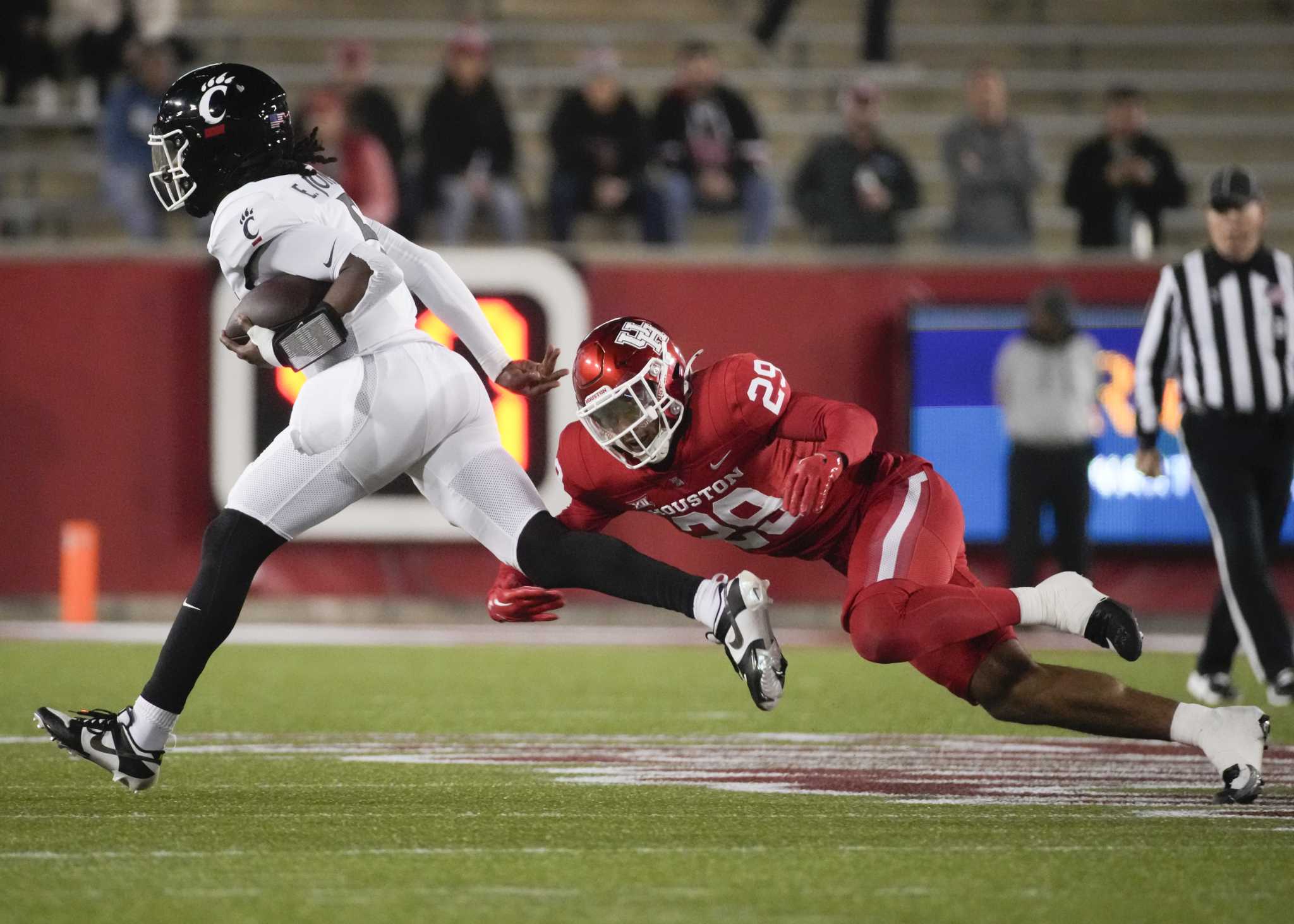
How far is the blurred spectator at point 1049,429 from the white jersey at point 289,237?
577cm

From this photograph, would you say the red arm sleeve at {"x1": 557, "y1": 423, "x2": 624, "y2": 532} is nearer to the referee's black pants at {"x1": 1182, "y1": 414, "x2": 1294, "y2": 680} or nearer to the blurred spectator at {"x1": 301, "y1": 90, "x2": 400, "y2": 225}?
the referee's black pants at {"x1": 1182, "y1": 414, "x2": 1294, "y2": 680}

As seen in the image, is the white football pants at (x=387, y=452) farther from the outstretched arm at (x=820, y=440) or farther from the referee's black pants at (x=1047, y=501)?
the referee's black pants at (x=1047, y=501)

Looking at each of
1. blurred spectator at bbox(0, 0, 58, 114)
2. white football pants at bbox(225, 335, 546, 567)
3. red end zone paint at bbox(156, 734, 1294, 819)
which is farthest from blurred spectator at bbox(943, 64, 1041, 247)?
white football pants at bbox(225, 335, 546, 567)

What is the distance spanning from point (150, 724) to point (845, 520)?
1685mm

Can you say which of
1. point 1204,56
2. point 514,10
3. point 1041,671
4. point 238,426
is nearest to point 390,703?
point 1041,671

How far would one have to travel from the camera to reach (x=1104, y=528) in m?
10.6

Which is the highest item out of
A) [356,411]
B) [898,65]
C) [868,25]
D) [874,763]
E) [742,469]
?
[868,25]

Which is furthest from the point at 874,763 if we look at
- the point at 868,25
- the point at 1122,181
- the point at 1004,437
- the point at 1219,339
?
the point at 868,25

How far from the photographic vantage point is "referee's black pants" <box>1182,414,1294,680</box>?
6270mm

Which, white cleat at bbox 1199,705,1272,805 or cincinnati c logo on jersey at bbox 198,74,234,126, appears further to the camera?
cincinnati c logo on jersey at bbox 198,74,234,126

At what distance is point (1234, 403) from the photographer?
6504mm

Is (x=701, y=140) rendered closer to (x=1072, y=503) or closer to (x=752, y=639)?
(x=1072, y=503)

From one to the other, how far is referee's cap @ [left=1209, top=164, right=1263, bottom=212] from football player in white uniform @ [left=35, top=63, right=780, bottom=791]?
9.41ft

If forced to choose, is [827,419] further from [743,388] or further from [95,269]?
[95,269]
